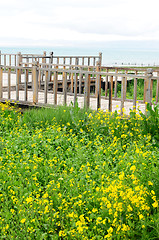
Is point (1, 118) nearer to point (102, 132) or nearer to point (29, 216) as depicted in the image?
point (102, 132)

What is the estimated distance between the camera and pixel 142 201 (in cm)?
385

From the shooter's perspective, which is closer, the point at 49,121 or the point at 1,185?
the point at 1,185

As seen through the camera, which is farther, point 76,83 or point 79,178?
point 76,83

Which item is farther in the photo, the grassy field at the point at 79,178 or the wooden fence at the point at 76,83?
the wooden fence at the point at 76,83

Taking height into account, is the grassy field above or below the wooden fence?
below

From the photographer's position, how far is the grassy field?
3961 millimetres

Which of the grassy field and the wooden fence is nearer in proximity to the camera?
the grassy field

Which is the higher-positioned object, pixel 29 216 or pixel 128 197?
pixel 128 197

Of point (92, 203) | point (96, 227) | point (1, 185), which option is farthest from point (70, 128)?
point (96, 227)

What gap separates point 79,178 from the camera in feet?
18.1

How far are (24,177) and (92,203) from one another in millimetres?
1507

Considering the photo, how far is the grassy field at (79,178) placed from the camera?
3961mm

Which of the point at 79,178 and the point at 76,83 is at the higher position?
the point at 76,83

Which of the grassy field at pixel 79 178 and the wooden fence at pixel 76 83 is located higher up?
the wooden fence at pixel 76 83
